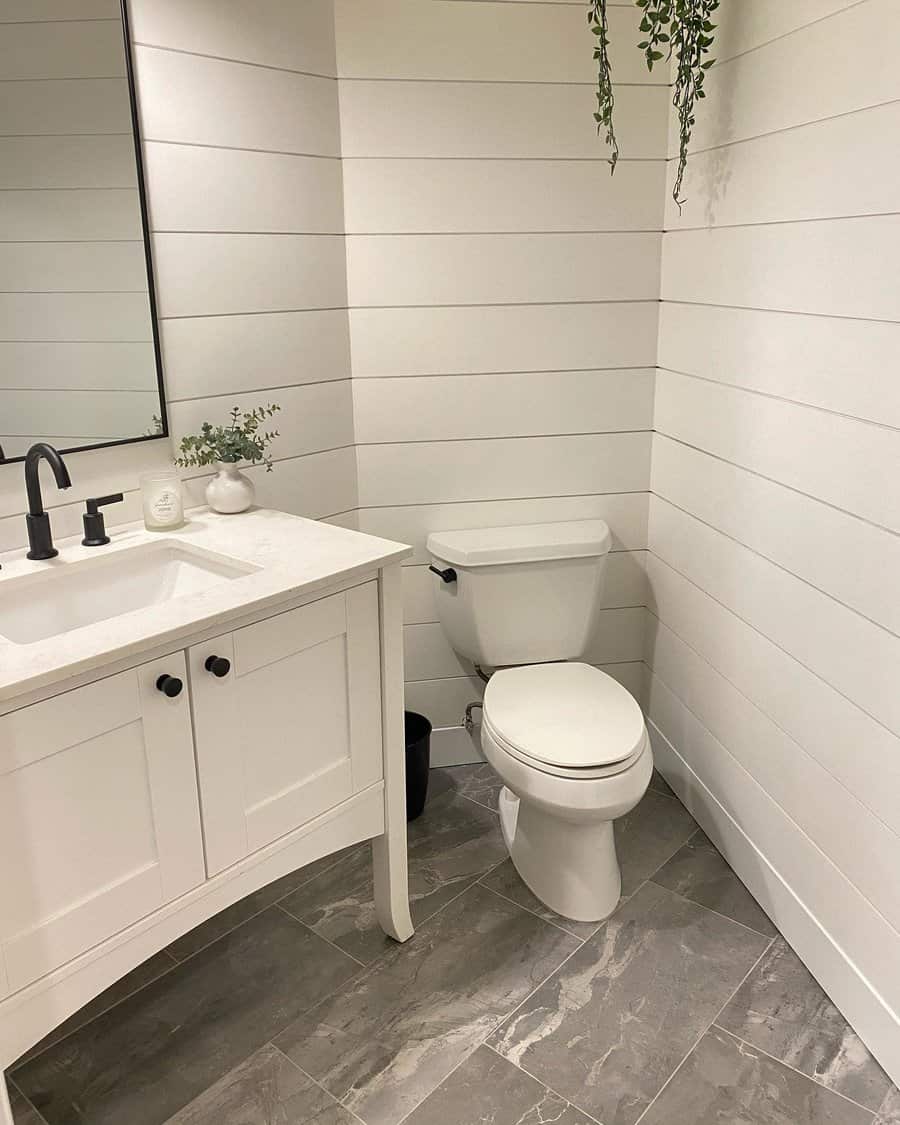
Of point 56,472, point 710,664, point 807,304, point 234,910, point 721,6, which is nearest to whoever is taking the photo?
point 56,472

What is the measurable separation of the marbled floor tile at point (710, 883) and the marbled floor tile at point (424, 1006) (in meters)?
0.34

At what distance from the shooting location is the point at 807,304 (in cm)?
185

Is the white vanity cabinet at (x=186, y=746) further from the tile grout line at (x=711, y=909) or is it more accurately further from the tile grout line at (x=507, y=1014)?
the tile grout line at (x=711, y=909)

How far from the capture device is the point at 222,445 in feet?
6.83

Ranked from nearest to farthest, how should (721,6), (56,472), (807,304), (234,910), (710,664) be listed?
(56,472) < (807,304) < (721,6) < (234,910) < (710,664)

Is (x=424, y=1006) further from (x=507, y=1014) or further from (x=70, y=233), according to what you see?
(x=70, y=233)

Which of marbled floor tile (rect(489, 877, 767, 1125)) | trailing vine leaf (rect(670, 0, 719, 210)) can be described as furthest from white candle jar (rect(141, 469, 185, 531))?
trailing vine leaf (rect(670, 0, 719, 210))

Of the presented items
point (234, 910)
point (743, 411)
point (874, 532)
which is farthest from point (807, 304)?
point (234, 910)

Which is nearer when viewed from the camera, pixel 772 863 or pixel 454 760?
pixel 772 863

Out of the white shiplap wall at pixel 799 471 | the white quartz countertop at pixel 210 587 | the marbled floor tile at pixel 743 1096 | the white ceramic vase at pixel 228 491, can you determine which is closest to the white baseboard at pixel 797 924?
the white shiplap wall at pixel 799 471

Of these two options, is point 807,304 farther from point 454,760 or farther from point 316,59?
point 454,760

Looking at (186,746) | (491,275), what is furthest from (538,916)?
(491,275)

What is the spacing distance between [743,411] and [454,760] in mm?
1310

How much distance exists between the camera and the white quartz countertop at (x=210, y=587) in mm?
1381
